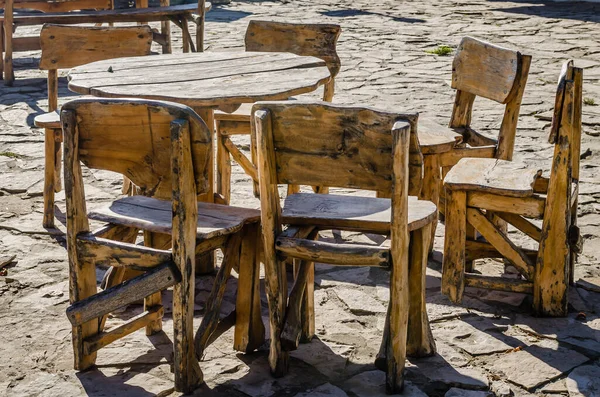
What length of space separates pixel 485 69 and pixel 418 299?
5.99 feet

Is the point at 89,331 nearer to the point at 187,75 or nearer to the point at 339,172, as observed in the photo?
the point at 339,172

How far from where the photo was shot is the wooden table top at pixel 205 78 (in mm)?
4156

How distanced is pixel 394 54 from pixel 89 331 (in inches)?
312

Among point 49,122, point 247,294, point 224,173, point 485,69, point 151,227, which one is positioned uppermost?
point 485,69

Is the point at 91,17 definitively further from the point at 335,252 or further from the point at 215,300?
the point at 335,252

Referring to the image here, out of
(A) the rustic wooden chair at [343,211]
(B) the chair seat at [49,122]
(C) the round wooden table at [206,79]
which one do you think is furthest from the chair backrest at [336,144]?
(B) the chair seat at [49,122]

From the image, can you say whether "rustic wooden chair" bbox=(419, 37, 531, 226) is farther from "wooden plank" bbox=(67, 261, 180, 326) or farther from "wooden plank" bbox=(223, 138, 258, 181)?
"wooden plank" bbox=(67, 261, 180, 326)

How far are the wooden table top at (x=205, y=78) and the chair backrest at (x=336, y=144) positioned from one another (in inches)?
32.4

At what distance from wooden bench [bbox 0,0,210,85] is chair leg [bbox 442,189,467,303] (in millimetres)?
5369

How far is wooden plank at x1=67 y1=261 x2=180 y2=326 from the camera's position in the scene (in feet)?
11.0

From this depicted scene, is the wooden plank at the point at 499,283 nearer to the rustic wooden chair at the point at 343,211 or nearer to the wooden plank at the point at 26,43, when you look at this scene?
the rustic wooden chair at the point at 343,211

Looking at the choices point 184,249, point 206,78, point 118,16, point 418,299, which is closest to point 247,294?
point 184,249

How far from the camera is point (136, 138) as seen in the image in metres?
3.36

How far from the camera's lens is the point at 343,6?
1572 centimetres
